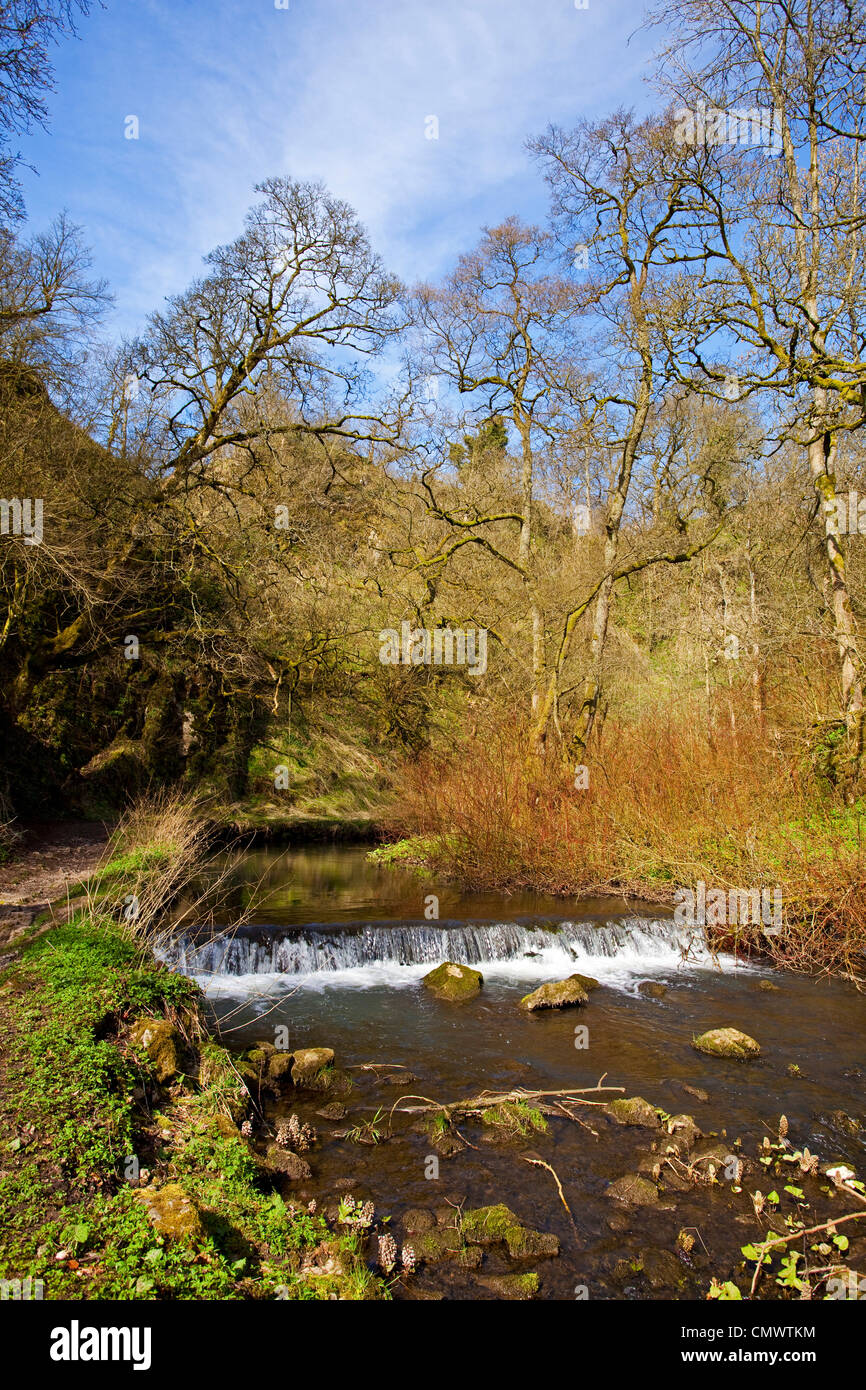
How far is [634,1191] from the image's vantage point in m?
4.55

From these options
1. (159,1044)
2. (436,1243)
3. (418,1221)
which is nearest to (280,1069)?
(159,1044)

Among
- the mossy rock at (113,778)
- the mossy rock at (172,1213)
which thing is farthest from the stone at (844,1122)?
the mossy rock at (113,778)

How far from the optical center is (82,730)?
14648mm

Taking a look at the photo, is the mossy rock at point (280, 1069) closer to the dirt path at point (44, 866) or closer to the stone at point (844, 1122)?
the dirt path at point (44, 866)

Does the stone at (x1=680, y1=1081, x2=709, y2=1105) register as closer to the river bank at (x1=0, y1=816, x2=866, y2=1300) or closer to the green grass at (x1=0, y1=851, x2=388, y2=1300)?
the river bank at (x1=0, y1=816, x2=866, y2=1300)

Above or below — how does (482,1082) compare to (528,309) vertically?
A: below

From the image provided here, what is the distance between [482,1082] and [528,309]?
14.1 metres

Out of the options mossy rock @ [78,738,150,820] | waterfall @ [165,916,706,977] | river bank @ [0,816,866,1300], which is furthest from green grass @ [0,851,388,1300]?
mossy rock @ [78,738,150,820]

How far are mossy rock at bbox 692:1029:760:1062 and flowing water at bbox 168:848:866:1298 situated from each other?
129mm

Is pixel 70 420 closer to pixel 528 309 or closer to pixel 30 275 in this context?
pixel 30 275

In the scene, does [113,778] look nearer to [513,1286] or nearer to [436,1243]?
[436,1243]

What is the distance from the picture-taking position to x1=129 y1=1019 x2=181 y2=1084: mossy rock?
4.88 m

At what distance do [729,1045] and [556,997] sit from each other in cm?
180
